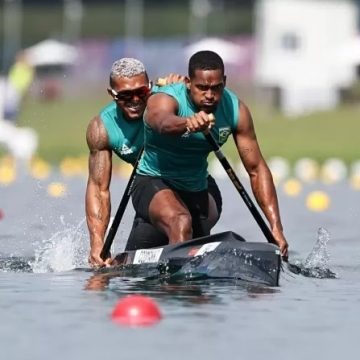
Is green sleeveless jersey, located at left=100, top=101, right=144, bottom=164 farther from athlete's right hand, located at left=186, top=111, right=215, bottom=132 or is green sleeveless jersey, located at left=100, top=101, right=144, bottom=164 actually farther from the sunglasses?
athlete's right hand, located at left=186, top=111, right=215, bottom=132

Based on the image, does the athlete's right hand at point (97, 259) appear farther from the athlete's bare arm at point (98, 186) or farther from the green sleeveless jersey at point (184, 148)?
the green sleeveless jersey at point (184, 148)

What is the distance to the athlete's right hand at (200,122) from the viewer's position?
11.2m

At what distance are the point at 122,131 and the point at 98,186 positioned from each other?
0.57 m

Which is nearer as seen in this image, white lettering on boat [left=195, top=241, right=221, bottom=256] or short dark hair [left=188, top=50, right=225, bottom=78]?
short dark hair [left=188, top=50, right=225, bottom=78]

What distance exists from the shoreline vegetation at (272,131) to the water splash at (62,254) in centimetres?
1722

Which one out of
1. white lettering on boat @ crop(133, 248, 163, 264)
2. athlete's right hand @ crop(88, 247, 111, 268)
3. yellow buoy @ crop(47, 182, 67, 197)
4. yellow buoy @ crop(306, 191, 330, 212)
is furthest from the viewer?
yellow buoy @ crop(47, 182, 67, 197)

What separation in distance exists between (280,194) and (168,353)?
1639cm

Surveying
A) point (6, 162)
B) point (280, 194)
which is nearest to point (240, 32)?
point (6, 162)

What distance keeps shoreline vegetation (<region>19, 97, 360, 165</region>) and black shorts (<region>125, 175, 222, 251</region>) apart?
1899cm

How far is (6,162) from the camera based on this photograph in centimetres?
3250

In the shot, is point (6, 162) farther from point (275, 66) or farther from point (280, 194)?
point (275, 66)

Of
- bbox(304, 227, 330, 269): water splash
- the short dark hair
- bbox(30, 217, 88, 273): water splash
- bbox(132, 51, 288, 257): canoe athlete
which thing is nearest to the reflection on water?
bbox(132, 51, 288, 257): canoe athlete

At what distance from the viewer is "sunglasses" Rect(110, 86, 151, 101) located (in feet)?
41.8

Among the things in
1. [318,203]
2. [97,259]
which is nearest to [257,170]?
[97,259]
